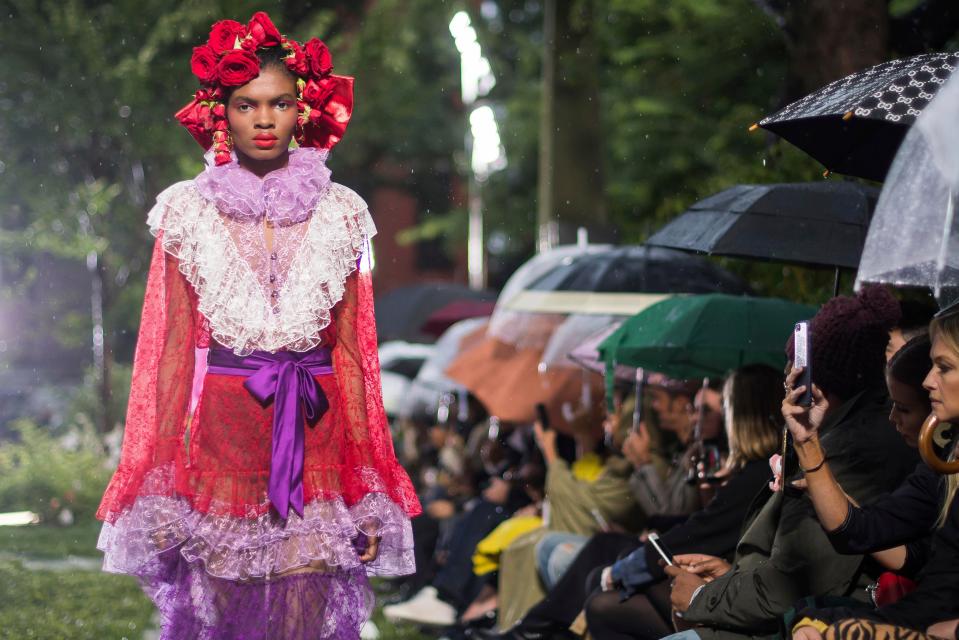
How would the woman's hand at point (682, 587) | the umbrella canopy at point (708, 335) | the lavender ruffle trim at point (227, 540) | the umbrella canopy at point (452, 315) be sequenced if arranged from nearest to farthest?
the lavender ruffle trim at point (227, 540) → the woman's hand at point (682, 587) → the umbrella canopy at point (708, 335) → the umbrella canopy at point (452, 315)

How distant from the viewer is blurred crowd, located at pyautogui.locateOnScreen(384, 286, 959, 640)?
155 inches

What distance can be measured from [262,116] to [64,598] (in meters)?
3.93

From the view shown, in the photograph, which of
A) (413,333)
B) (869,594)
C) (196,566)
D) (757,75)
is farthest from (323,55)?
(757,75)

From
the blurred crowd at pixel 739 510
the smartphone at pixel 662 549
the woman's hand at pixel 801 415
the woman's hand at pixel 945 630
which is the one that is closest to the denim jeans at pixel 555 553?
the blurred crowd at pixel 739 510

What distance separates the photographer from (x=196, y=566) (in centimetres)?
428

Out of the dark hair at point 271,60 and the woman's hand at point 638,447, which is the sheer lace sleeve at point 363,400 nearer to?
the dark hair at point 271,60

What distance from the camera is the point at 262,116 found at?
177 inches

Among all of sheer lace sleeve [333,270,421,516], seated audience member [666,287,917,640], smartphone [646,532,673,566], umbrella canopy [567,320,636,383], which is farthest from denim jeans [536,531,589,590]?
sheer lace sleeve [333,270,421,516]

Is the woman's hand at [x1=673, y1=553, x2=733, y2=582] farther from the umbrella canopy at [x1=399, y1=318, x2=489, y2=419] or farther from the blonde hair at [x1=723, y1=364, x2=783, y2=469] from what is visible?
the umbrella canopy at [x1=399, y1=318, x2=489, y2=419]

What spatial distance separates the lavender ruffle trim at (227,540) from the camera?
4.23 metres

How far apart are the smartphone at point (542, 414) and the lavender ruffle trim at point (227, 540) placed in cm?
377

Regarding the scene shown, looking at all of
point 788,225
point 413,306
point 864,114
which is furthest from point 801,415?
point 413,306

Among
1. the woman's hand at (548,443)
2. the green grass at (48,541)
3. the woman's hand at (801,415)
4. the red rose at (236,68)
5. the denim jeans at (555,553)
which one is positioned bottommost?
the green grass at (48,541)

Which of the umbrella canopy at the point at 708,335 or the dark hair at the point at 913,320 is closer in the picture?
the dark hair at the point at 913,320
